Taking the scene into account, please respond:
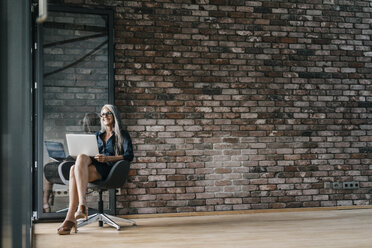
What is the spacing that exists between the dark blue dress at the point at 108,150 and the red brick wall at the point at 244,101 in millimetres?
662

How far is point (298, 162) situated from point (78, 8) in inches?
123

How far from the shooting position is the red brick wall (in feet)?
16.9

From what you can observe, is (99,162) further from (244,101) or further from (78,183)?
(244,101)

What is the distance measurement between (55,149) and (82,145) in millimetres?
728

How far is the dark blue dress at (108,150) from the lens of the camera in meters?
4.21

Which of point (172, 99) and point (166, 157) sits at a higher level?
point (172, 99)

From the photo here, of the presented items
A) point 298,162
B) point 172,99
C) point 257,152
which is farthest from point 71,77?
point 298,162

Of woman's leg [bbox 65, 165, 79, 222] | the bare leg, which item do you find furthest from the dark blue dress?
woman's leg [bbox 65, 165, 79, 222]

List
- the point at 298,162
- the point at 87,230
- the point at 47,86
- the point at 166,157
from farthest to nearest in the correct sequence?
the point at 298,162 < the point at 166,157 < the point at 47,86 < the point at 87,230

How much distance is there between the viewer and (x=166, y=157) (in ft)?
17.0

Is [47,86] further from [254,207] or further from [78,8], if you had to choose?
[254,207]

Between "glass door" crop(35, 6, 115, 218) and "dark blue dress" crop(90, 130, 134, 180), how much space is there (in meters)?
0.52

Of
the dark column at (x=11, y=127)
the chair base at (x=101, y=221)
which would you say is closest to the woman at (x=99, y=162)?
the chair base at (x=101, y=221)

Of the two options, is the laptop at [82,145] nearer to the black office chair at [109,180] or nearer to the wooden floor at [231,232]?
the black office chair at [109,180]
